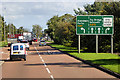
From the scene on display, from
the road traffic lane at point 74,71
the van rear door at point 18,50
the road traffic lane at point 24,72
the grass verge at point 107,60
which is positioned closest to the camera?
the road traffic lane at point 24,72

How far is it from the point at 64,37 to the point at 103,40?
27.5 meters

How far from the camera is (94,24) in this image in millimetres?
36219

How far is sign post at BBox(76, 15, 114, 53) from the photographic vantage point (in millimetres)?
36062

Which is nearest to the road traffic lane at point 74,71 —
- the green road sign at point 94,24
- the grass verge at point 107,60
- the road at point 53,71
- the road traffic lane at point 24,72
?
the road at point 53,71

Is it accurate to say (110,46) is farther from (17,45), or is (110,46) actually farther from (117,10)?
(17,45)

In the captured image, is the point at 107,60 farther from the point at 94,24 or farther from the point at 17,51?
the point at 94,24

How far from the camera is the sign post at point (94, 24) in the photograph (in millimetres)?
36062

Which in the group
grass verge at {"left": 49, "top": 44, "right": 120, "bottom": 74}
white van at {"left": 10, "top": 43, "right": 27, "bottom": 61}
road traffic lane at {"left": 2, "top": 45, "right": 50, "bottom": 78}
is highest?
white van at {"left": 10, "top": 43, "right": 27, "bottom": 61}

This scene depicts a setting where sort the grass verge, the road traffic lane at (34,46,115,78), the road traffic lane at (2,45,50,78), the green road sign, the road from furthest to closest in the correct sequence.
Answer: the green road sign → the grass verge → the road traffic lane at (34,46,115,78) → the road traffic lane at (2,45,50,78) → the road

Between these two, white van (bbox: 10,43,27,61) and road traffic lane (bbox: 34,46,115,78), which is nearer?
road traffic lane (bbox: 34,46,115,78)

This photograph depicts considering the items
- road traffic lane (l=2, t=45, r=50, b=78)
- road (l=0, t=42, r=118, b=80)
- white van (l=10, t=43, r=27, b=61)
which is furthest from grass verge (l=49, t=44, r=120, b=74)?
white van (l=10, t=43, r=27, b=61)

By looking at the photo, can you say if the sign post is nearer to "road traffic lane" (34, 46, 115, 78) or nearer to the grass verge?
the grass verge

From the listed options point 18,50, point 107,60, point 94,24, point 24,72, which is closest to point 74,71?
point 24,72

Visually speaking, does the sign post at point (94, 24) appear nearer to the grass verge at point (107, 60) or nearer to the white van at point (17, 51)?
the grass verge at point (107, 60)
